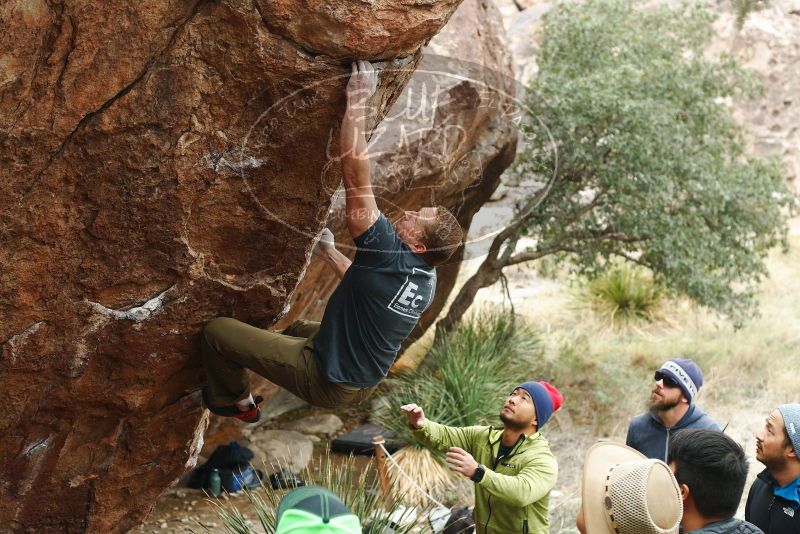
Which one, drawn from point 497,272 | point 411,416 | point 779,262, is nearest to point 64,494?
point 411,416

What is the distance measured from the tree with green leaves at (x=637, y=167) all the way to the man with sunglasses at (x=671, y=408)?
4148mm

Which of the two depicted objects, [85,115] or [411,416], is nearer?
[85,115]

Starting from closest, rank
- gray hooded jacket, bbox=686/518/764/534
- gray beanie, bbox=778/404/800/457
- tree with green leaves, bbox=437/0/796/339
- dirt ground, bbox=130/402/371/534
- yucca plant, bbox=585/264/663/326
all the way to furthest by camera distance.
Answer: gray hooded jacket, bbox=686/518/764/534, gray beanie, bbox=778/404/800/457, dirt ground, bbox=130/402/371/534, tree with green leaves, bbox=437/0/796/339, yucca plant, bbox=585/264/663/326

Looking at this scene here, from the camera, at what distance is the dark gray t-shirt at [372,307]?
433 centimetres

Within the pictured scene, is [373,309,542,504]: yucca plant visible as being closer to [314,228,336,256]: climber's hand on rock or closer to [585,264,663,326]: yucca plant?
[585,264,663,326]: yucca plant

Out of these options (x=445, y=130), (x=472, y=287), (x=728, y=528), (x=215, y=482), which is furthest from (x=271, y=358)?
(x=472, y=287)

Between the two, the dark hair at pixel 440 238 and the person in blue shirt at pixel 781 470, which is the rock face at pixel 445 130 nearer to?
the dark hair at pixel 440 238

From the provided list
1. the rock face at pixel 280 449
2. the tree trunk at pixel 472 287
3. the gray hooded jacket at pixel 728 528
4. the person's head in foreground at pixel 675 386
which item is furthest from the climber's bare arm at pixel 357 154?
the tree trunk at pixel 472 287

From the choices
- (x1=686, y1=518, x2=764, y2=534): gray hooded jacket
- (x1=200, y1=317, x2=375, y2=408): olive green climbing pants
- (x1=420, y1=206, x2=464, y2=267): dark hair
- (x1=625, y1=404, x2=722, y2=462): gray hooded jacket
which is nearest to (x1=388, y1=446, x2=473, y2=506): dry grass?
(x1=625, y1=404, x2=722, y2=462): gray hooded jacket

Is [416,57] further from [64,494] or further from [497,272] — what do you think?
[497,272]

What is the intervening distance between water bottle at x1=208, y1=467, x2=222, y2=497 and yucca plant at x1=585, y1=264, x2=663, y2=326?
708cm

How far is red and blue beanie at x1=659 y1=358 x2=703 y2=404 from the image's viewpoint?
5.36 metres

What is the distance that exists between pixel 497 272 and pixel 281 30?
22.7 feet

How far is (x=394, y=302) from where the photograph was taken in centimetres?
438
